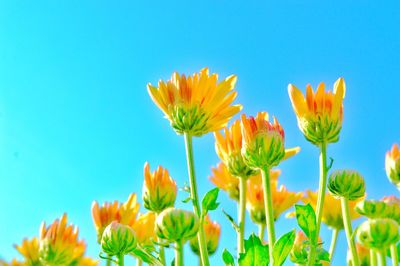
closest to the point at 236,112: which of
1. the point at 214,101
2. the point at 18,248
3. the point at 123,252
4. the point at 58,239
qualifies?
the point at 214,101

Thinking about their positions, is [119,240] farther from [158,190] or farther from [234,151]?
[234,151]

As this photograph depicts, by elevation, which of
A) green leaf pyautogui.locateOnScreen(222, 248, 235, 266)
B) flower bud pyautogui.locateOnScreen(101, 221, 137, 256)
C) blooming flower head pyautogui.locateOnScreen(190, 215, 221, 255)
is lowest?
green leaf pyautogui.locateOnScreen(222, 248, 235, 266)

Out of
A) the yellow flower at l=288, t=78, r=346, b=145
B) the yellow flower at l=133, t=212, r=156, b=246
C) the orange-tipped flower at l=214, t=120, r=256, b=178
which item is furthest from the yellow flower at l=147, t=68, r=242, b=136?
the yellow flower at l=133, t=212, r=156, b=246

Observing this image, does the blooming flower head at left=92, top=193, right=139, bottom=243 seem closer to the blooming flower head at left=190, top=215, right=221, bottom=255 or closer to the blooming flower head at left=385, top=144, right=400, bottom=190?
the blooming flower head at left=190, top=215, right=221, bottom=255

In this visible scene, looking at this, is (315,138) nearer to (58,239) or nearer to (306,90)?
(306,90)

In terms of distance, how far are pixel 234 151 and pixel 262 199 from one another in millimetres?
401

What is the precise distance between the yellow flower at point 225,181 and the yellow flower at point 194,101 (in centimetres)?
38

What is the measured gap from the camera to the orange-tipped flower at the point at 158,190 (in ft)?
5.47

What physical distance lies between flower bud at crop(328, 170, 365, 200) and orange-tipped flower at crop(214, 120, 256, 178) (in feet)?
1.03

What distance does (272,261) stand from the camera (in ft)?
4.00

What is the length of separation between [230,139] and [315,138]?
31 centimetres

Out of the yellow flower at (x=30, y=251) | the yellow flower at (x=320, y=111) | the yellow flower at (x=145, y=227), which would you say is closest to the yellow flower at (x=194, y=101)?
the yellow flower at (x=320, y=111)

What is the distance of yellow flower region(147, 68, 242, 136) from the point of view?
1.65m

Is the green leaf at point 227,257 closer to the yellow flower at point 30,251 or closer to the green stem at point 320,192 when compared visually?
the green stem at point 320,192
